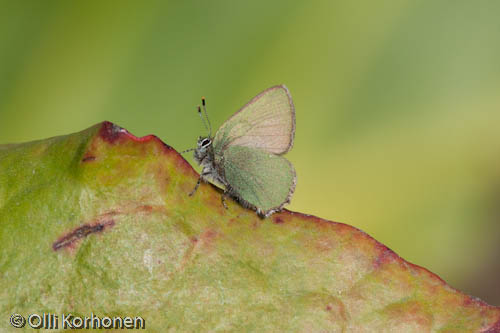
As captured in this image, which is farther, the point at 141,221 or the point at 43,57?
the point at 43,57

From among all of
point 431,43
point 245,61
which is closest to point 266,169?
point 245,61

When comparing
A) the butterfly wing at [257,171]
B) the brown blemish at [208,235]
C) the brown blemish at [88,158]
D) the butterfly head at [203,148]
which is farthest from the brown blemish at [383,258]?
the butterfly head at [203,148]

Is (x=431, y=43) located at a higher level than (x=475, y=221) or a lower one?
higher

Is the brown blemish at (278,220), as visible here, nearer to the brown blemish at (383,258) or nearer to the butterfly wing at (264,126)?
the brown blemish at (383,258)

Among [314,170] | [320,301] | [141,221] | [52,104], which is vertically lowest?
[320,301]

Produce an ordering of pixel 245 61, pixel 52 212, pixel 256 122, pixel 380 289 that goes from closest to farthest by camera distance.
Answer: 1. pixel 52 212
2. pixel 380 289
3. pixel 256 122
4. pixel 245 61

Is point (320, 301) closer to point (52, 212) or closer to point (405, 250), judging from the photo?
point (52, 212)
